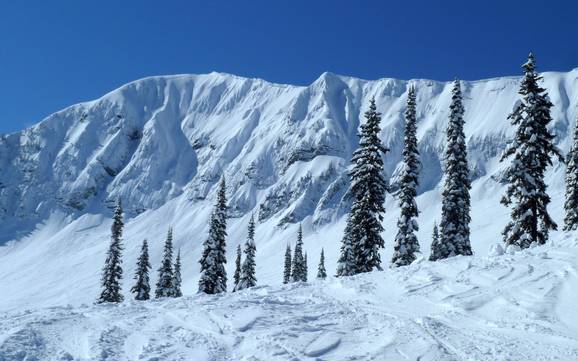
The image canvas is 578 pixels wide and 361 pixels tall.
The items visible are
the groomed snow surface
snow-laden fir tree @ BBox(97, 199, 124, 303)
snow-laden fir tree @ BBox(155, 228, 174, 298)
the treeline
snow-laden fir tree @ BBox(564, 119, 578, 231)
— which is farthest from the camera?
snow-laden fir tree @ BBox(155, 228, 174, 298)

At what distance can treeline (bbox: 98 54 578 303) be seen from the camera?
1172 inches

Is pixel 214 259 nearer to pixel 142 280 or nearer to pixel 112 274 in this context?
pixel 112 274

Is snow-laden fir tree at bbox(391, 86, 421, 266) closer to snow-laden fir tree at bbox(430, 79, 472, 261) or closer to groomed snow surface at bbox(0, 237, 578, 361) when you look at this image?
snow-laden fir tree at bbox(430, 79, 472, 261)

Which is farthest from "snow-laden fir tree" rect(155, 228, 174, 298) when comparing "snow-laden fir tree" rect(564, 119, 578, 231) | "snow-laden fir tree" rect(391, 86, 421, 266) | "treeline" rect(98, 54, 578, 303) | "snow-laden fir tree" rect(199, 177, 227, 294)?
"snow-laden fir tree" rect(564, 119, 578, 231)

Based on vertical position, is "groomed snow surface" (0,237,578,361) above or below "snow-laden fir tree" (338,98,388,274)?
below

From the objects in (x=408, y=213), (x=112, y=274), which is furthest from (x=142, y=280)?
(x=408, y=213)

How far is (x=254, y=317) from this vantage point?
13.7m

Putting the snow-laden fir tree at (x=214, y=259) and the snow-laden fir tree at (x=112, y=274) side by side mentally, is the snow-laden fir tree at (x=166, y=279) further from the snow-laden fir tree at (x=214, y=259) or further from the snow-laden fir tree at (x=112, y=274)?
the snow-laden fir tree at (x=214, y=259)

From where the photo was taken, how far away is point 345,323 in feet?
43.1

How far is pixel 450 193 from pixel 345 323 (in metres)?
25.6

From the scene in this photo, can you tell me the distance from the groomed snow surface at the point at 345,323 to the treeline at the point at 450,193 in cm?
795

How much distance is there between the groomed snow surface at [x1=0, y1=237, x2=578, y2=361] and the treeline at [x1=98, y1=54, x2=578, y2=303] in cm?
795

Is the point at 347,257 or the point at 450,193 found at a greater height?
the point at 450,193

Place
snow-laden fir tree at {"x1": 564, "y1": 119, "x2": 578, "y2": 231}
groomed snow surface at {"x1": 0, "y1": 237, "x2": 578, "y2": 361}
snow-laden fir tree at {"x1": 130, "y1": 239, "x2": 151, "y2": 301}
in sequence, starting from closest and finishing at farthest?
groomed snow surface at {"x1": 0, "y1": 237, "x2": 578, "y2": 361}, snow-laden fir tree at {"x1": 564, "y1": 119, "x2": 578, "y2": 231}, snow-laden fir tree at {"x1": 130, "y1": 239, "x2": 151, "y2": 301}
